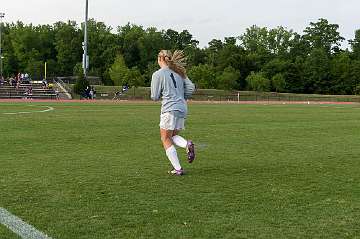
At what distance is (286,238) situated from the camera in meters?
4.87

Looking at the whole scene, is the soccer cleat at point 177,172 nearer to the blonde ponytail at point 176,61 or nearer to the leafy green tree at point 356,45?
the blonde ponytail at point 176,61

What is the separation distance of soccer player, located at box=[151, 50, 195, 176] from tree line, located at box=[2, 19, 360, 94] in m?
83.3

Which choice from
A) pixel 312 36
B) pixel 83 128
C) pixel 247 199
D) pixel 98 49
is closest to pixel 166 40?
pixel 98 49

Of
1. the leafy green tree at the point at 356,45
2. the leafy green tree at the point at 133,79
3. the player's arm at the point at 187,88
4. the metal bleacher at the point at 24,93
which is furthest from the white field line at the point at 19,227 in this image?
the leafy green tree at the point at 356,45

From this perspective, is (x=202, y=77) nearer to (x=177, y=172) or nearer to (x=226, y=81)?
(x=226, y=81)

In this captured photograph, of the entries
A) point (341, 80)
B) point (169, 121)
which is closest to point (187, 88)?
point (169, 121)

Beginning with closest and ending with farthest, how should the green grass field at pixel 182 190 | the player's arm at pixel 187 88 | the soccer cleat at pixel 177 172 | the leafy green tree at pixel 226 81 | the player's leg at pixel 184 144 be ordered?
the green grass field at pixel 182 190
the soccer cleat at pixel 177 172
the player's leg at pixel 184 144
the player's arm at pixel 187 88
the leafy green tree at pixel 226 81

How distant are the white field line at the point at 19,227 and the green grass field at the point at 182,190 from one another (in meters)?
0.08

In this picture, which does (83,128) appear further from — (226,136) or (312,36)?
(312,36)

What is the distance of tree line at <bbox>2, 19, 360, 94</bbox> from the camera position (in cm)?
10450

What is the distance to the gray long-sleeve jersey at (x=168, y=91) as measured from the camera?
8.09 meters

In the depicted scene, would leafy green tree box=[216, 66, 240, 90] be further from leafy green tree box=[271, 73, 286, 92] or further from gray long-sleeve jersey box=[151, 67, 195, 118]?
gray long-sleeve jersey box=[151, 67, 195, 118]

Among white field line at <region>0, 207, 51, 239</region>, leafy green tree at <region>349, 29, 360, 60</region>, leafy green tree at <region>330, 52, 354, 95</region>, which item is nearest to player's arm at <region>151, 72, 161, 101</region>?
white field line at <region>0, 207, 51, 239</region>

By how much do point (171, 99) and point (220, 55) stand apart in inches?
4080
